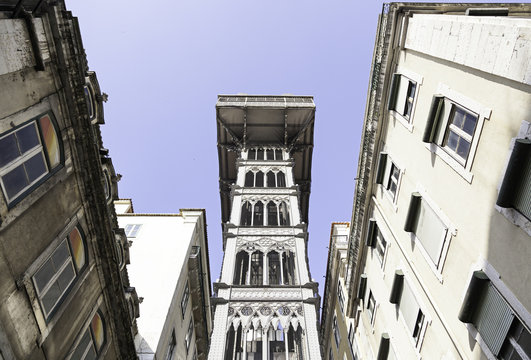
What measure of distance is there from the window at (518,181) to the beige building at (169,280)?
45.9 ft

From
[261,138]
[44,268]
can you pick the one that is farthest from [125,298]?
[261,138]

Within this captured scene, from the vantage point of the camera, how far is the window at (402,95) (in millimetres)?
12961

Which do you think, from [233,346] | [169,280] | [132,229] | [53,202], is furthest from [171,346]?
[53,202]

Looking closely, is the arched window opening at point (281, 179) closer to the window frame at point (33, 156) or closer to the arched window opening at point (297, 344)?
the arched window opening at point (297, 344)

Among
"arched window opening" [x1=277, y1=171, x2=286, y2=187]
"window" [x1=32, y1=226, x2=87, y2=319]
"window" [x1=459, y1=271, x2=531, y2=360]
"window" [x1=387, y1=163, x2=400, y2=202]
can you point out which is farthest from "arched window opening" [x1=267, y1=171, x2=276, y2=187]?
"window" [x1=459, y1=271, x2=531, y2=360]

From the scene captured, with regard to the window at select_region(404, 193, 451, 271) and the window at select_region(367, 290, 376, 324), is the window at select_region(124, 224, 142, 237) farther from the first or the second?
the window at select_region(404, 193, 451, 271)

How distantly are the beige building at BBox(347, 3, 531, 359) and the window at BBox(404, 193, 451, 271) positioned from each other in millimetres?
33

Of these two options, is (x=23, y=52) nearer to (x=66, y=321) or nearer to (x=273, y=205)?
(x=66, y=321)

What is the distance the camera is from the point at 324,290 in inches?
1159

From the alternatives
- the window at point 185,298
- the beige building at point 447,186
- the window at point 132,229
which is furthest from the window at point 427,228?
the window at point 132,229

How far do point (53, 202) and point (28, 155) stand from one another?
5.16 ft

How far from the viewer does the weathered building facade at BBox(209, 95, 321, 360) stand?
21.1 meters

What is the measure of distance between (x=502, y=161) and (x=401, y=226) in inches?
232

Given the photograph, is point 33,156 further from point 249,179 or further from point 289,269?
point 249,179
